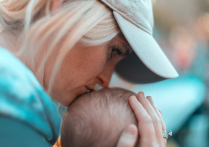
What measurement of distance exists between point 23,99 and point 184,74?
4364mm

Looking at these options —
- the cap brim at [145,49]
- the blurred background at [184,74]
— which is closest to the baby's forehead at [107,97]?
the cap brim at [145,49]

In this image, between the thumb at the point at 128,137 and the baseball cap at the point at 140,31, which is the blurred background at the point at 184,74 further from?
the thumb at the point at 128,137

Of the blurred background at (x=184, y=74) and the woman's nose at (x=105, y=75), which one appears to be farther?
the blurred background at (x=184, y=74)

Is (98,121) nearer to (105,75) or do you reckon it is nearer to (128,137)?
(128,137)

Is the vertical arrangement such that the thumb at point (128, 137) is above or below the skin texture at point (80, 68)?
below

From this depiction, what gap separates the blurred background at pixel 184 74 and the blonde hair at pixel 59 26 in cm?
90

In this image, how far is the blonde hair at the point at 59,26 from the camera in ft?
3.50

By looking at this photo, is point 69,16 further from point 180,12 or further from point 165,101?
point 180,12

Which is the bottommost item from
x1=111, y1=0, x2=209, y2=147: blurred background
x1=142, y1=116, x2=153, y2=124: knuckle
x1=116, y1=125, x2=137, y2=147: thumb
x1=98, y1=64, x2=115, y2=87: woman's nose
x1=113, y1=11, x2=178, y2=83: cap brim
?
x1=111, y1=0, x2=209, y2=147: blurred background

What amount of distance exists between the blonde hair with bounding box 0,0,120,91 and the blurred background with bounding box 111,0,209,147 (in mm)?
903

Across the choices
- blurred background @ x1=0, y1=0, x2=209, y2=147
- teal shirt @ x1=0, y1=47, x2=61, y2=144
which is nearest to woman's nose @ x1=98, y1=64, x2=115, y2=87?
blurred background @ x1=0, y1=0, x2=209, y2=147

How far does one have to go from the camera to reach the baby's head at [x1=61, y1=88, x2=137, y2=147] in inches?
43.9

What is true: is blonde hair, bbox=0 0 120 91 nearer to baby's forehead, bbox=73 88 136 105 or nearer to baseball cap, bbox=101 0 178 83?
baseball cap, bbox=101 0 178 83

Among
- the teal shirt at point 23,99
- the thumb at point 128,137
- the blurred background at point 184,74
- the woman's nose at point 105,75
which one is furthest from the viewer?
the blurred background at point 184,74
